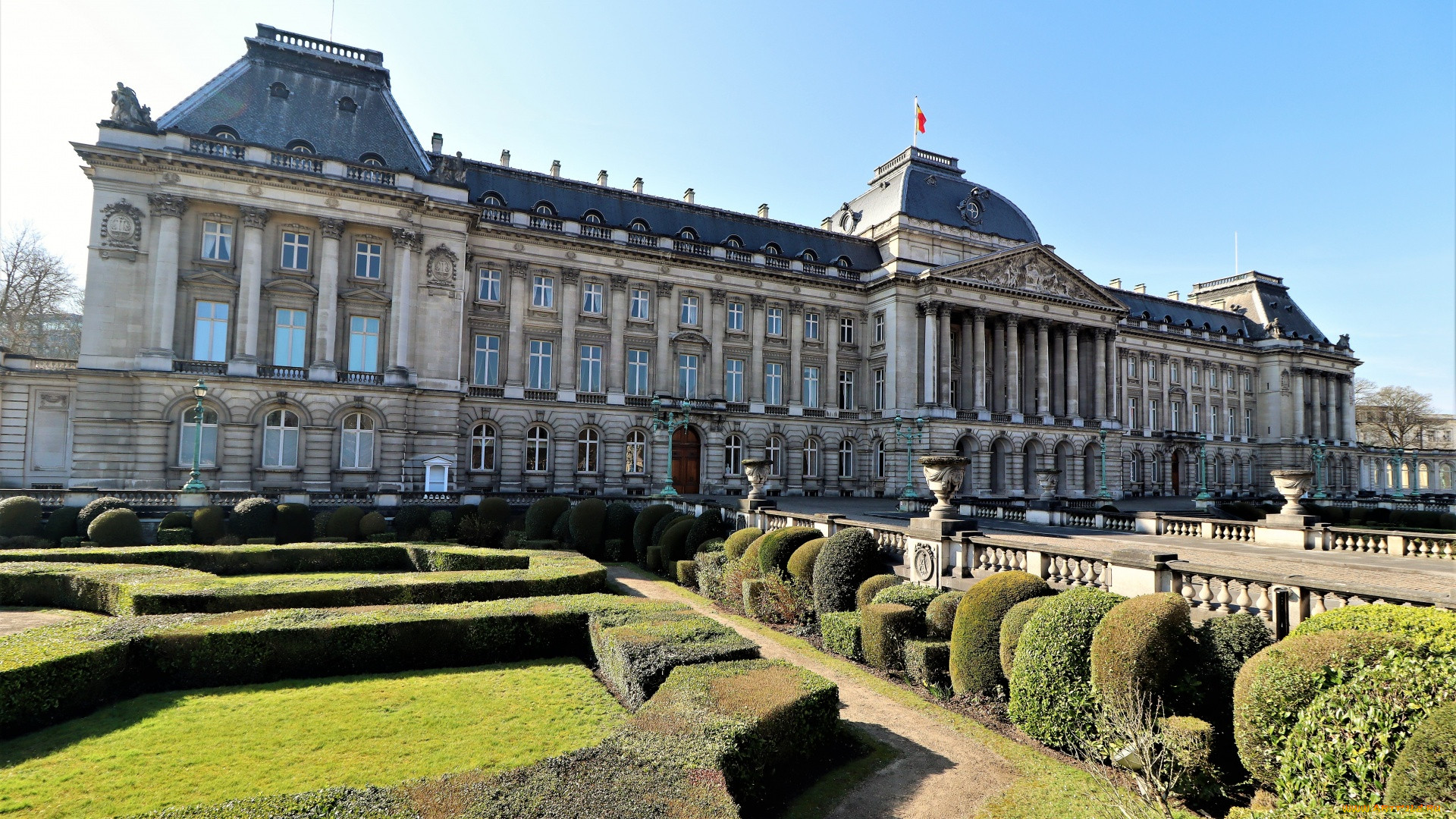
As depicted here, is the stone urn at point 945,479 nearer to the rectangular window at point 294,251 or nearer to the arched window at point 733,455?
the arched window at point 733,455

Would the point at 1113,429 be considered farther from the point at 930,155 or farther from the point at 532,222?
the point at 532,222

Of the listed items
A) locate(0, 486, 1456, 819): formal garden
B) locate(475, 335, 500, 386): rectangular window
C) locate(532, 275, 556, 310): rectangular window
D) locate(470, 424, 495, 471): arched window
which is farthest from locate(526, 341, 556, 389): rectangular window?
locate(0, 486, 1456, 819): formal garden

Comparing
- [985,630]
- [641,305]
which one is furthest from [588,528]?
[641,305]

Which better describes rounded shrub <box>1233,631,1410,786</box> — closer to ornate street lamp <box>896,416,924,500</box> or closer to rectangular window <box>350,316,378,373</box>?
rectangular window <box>350,316,378,373</box>

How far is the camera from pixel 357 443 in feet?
104

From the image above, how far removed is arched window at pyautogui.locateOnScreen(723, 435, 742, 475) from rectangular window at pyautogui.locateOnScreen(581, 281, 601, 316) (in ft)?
35.2

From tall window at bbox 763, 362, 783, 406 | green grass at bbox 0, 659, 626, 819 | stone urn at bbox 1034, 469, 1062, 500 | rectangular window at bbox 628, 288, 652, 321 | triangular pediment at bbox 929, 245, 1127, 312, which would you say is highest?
triangular pediment at bbox 929, 245, 1127, 312

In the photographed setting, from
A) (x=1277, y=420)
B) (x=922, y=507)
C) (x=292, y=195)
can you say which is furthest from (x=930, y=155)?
(x=1277, y=420)

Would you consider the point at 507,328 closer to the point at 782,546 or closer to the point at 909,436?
the point at 909,436

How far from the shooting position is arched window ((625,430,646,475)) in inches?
1567

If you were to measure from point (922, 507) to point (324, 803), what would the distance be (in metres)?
30.6

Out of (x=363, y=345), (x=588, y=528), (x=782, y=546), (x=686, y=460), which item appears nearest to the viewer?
(x=782, y=546)

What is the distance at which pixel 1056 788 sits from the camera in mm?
8023

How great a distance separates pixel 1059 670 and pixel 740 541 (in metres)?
11.1
